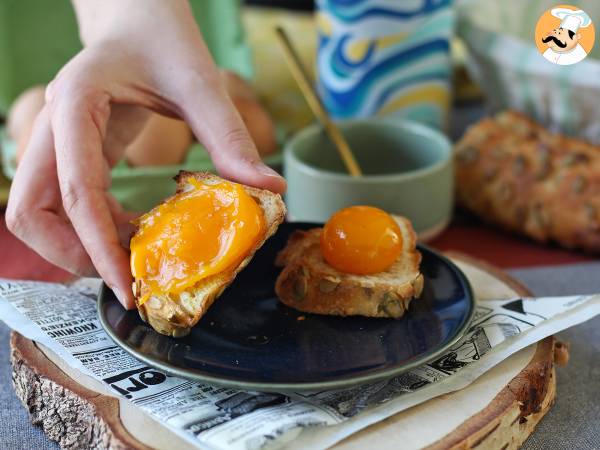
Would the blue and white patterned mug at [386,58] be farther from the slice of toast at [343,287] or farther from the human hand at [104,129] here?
the slice of toast at [343,287]

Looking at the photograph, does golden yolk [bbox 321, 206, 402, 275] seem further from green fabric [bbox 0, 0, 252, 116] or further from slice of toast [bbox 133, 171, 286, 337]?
green fabric [bbox 0, 0, 252, 116]

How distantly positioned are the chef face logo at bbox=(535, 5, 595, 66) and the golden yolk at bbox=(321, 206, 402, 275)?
419 millimetres

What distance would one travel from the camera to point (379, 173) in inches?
88.0

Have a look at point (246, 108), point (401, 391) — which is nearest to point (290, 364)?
point (401, 391)

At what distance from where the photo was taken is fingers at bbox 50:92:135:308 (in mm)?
1389

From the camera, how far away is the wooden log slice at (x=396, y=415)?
1.21 meters

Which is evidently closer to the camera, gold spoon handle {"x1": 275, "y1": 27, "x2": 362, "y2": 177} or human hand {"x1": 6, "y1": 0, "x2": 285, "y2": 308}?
human hand {"x1": 6, "y1": 0, "x2": 285, "y2": 308}

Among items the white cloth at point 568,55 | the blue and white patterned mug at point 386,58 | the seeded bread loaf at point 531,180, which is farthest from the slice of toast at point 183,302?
the blue and white patterned mug at point 386,58

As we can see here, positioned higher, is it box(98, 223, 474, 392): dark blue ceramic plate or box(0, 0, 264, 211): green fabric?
box(0, 0, 264, 211): green fabric

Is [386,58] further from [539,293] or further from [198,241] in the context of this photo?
[198,241]

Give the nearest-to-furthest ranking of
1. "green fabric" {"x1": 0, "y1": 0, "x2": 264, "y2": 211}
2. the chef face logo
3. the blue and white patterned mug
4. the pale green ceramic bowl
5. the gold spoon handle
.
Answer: the chef face logo, the pale green ceramic bowl, the gold spoon handle, the blue and white patterned mug, "green fabric" {"x1": 0, "y1": 0, "x2": 264, "y2": 211}

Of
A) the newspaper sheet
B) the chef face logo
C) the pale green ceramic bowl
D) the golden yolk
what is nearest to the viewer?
the newspaper sheet

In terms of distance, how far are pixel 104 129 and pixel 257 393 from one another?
0.60 m

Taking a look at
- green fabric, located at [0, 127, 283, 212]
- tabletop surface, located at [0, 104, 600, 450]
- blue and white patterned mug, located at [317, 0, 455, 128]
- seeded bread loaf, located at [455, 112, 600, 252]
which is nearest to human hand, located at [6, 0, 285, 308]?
tabletop surface, located at [0, 104, 600, 450]
